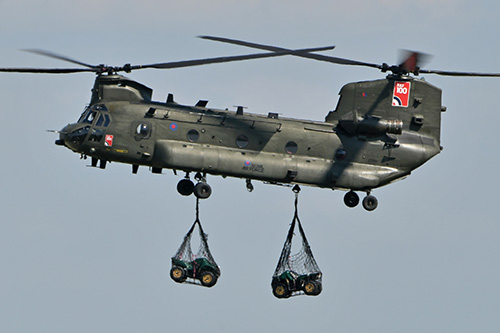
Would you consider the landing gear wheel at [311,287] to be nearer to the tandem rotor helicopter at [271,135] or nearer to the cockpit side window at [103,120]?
the tandem rotor helicopter at [271,135]

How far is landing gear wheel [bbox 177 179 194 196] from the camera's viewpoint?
39875mm

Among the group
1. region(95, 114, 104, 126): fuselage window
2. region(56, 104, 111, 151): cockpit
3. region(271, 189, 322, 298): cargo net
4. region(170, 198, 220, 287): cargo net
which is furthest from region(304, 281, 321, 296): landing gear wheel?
region(95, 114, 104, 126): fuselage window

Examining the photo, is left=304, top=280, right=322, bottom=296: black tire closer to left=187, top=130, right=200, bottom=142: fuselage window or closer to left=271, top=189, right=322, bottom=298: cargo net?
left=271, top=189, right=322, bottom=298: cargo net

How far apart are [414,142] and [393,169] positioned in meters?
1.38

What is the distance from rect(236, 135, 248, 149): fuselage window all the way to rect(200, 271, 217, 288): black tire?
4993 mm

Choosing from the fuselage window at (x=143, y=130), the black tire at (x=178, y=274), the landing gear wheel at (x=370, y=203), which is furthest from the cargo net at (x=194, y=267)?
the landing gear wheel at (x=370, y=203)

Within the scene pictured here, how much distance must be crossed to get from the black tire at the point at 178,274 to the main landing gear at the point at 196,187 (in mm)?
2930

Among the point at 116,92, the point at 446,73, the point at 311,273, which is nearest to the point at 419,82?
the point at 446,73

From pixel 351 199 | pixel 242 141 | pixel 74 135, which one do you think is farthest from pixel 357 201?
pixel 74 135

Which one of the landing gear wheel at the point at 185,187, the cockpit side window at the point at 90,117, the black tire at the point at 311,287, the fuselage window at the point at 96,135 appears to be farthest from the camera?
the black tire at the point at 311,287

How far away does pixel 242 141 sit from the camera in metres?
39.8

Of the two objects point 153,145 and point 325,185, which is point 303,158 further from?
point 153,145

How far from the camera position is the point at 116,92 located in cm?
4000

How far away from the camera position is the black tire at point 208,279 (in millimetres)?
40594
